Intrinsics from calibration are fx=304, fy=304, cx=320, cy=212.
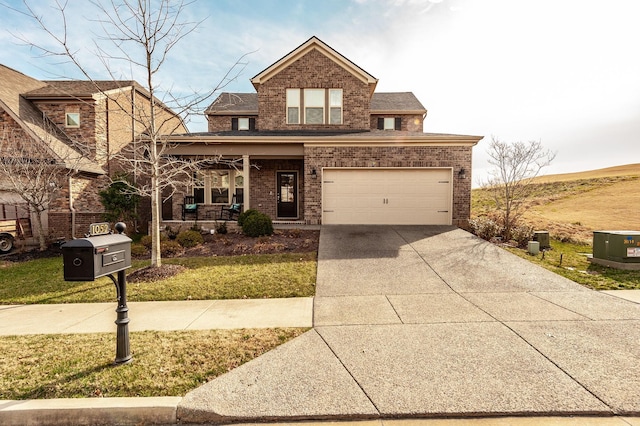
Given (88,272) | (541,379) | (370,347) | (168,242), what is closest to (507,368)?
(541,379)

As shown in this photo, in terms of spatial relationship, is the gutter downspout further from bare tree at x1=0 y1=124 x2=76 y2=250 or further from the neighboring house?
bare tree at x1=0 y1=124 x2=76 y2=250

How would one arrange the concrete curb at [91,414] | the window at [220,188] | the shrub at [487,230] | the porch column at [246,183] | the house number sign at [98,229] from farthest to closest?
1. the window at [220,188]
2. the porch column at [246,183]
3. the shrub at [487,230]
4. the house number sign at [98,229]
5. the concrete curb at [91,414]

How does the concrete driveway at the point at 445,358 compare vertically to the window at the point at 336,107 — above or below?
below

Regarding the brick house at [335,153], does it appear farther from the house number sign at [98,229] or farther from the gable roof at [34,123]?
the house number sign at [98,229]

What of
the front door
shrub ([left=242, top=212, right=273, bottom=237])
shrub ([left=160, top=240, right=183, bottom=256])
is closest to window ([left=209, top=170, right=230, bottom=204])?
the front door

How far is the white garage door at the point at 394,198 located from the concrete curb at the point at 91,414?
10533mm

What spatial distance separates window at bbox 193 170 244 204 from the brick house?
306 mm

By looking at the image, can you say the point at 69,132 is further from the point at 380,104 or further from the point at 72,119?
the point at 380,104

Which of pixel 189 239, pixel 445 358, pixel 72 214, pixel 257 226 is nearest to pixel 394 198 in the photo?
pixel 257 226

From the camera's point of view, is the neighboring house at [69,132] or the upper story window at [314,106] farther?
the upper story window at [314,106]

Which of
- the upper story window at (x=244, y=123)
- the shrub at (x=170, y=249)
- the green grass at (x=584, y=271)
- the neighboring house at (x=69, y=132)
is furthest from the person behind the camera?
the upper story window at (x=244, y=123)

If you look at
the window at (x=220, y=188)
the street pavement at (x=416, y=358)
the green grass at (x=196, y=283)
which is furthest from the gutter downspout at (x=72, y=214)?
the street pavement at (x=416, y=358)

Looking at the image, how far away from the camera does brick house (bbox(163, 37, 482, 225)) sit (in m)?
12.9

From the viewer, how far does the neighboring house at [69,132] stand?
12.9 meters
